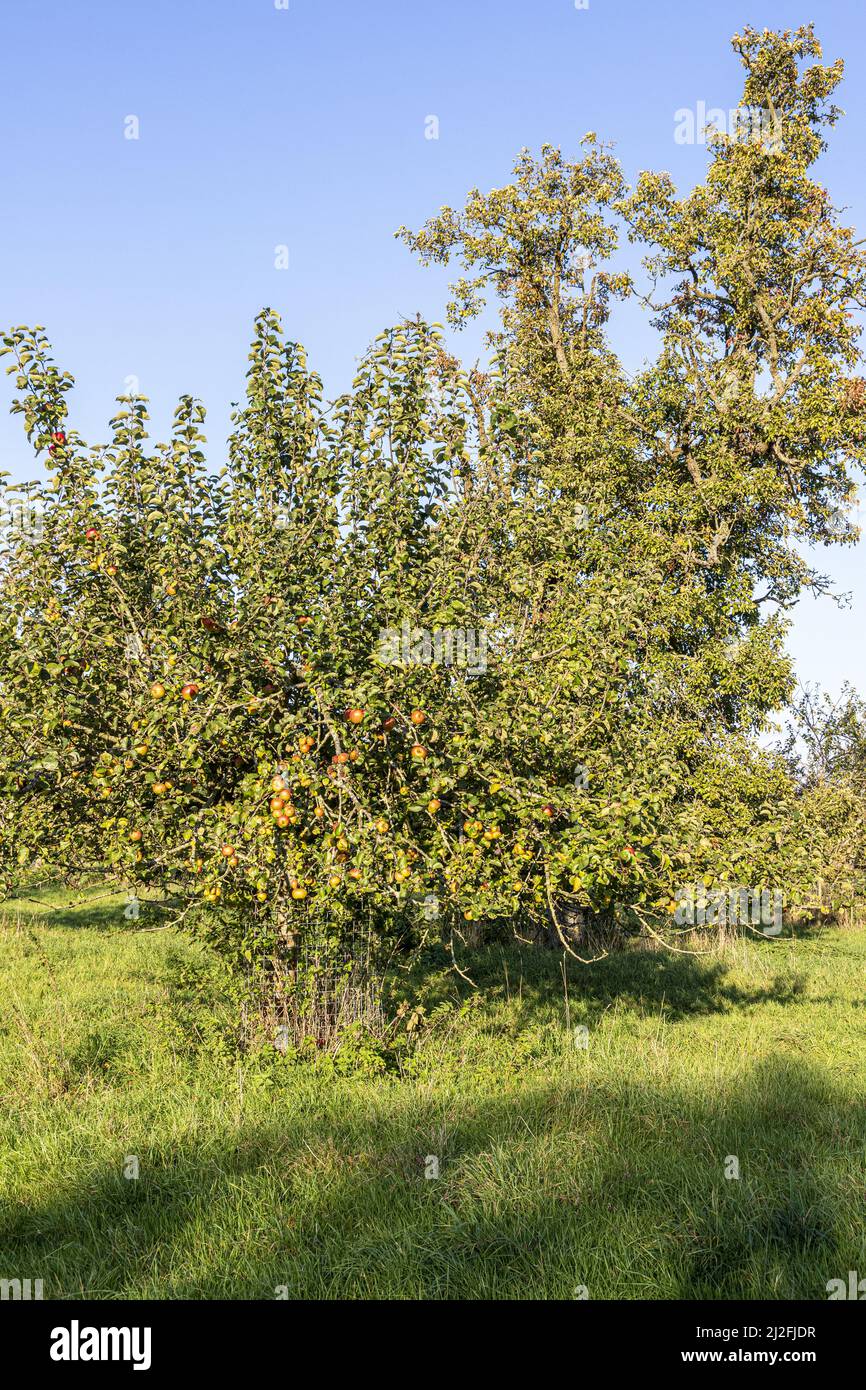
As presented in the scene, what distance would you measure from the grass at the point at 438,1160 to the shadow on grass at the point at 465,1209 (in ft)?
0.06

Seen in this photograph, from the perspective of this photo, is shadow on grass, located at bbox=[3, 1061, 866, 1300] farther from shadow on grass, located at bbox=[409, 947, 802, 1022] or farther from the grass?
shadow on grass, located at bbox=[409, 947, 802, 1022]

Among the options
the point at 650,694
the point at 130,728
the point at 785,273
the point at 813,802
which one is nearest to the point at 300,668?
the point at 130,728

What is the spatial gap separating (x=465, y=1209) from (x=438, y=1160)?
0.60 meters

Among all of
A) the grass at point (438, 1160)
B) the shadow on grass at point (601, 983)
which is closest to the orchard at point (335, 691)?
the grass at point (438, 1160)

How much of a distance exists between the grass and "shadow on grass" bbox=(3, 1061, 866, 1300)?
0.02 m

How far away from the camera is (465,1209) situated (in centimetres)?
583

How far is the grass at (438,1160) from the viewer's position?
17.2 ft

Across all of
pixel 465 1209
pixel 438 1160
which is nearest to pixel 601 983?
pixel 438 1160

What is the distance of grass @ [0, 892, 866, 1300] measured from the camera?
525cm

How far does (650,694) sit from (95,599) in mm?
7419

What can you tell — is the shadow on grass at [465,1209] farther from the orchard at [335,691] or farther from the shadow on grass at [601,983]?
the shadow on grass at [601,983]

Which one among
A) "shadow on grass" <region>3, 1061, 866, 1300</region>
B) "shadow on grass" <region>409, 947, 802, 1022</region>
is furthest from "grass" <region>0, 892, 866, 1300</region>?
"shadow on grass" <region>409, 947, 802, 1022</region>

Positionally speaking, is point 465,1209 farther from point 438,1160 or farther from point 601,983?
point 601,983
